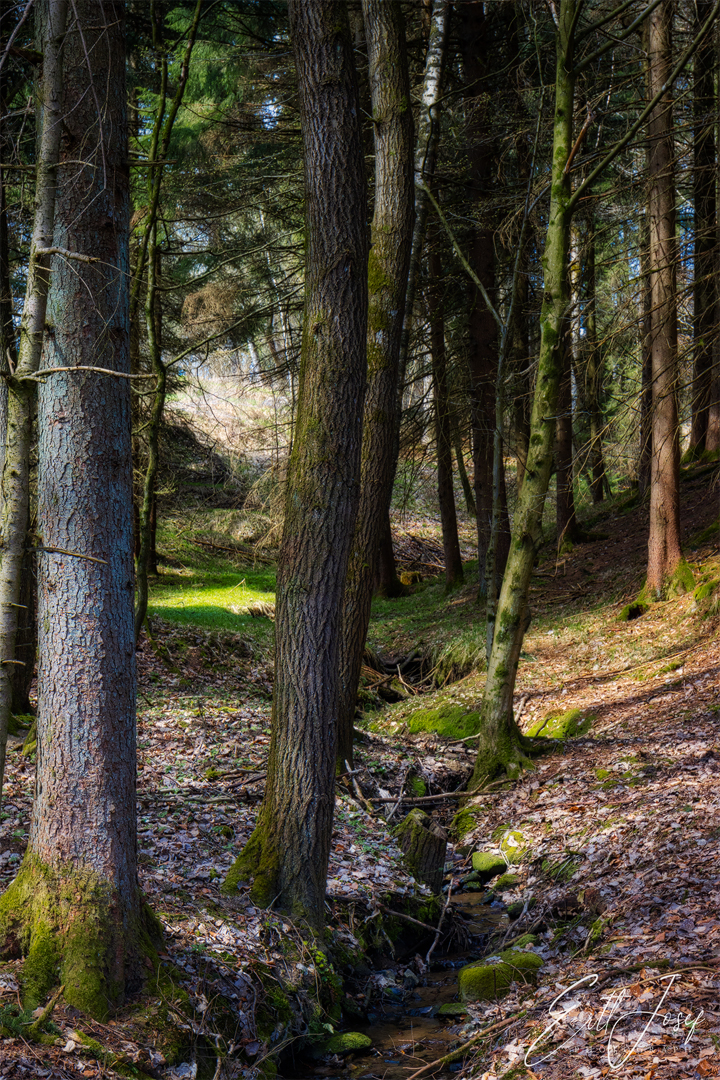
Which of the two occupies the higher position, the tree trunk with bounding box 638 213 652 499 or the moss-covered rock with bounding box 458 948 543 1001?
the tree trunk with bounding box 638 213 652 499

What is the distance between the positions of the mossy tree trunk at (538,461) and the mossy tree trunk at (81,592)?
16.6ft

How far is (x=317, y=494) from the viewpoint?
492 cm

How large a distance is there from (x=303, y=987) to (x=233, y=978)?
493mm

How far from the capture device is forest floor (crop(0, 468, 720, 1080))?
3619 mm

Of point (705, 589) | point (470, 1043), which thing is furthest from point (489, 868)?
point (705, 589)

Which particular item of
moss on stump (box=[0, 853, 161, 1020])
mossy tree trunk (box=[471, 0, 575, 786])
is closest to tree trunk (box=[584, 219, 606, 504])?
mossy tree trunk (box=[471, 0, 575, 786])

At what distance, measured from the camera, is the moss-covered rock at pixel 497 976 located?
4.71m

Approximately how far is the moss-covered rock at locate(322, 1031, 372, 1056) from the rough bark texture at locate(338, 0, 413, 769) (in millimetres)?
2975

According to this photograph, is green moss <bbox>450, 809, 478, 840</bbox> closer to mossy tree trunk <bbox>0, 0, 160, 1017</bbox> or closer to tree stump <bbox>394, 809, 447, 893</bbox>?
tree stump <bbox>394, 809, 447, 893</bbox>

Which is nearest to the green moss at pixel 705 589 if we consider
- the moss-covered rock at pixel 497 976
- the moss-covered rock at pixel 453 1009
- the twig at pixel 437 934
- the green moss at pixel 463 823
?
the green moss at pixel 463 823

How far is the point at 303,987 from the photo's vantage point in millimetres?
4531

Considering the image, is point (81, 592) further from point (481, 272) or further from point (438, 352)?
point (438, 352)

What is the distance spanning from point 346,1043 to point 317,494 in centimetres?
314

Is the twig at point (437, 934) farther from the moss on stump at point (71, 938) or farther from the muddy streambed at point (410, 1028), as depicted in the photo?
the moss on stump at point (71, 938)
